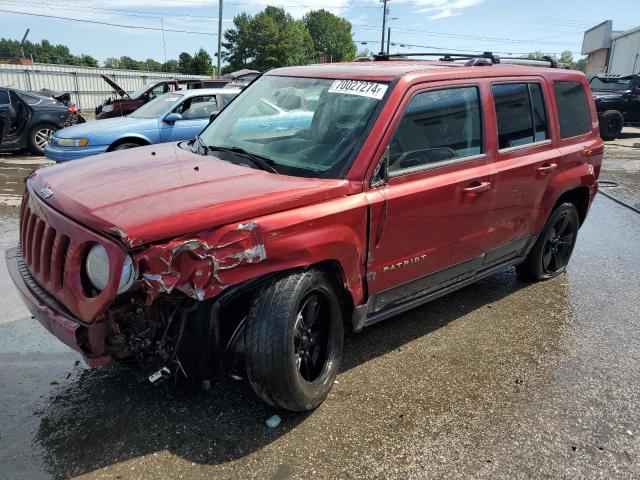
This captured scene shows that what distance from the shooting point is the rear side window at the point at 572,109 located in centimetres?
447

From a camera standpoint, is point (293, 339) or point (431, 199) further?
point (431, 199)

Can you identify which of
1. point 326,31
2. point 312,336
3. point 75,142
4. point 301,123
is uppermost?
point 326,31

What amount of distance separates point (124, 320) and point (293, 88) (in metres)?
2.07

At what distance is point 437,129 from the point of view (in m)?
3.42

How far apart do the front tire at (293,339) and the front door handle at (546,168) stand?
2.18 meters

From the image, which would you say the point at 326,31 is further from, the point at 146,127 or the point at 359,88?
the point at 359,88

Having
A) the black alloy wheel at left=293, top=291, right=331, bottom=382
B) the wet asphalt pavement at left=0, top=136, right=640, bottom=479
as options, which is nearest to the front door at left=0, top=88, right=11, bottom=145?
the wet asphalt pavement at left=0, top=136, right=640, bottom=479

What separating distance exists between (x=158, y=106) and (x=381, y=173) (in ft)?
25.5

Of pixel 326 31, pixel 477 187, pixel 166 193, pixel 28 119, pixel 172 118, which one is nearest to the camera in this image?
pixel 166 193

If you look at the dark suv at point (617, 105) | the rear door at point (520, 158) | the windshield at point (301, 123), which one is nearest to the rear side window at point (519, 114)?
the rear door at point (520, 158)

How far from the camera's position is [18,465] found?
250cm

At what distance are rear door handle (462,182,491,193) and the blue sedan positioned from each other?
6428mm

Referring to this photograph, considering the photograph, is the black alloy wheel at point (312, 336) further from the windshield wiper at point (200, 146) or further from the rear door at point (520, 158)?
the rear door at point (520, 158)

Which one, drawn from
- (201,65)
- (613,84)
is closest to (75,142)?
(613,84)
